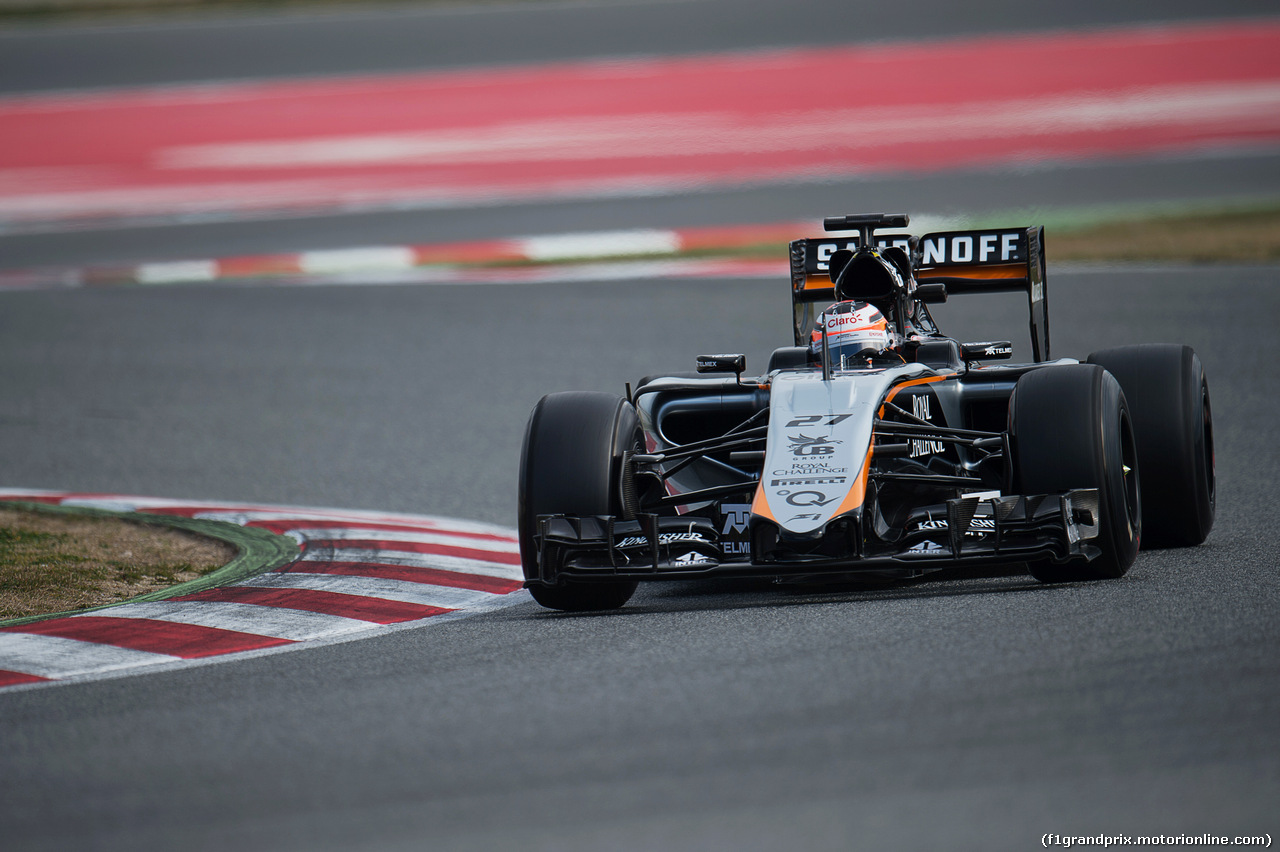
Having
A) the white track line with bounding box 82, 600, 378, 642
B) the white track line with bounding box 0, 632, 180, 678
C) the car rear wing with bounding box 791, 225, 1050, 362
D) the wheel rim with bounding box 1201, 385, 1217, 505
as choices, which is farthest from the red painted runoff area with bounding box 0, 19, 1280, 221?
the white track line with bounding box 0, 632, 180, 678

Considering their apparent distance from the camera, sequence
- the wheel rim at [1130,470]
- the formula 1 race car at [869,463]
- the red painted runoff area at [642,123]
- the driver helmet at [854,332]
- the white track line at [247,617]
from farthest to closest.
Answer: the red painted runoff area at [642,123], the driver helmet at [854,332], the wheel rim at [1130,470], the white track line at [247,617], the formula 1 race car at [869,463]

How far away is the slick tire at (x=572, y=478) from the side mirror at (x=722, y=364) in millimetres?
868

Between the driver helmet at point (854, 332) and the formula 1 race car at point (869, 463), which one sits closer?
the formula 1 race car at point (869, 463)

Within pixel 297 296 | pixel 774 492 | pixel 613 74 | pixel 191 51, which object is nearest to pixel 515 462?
pixel 774 492

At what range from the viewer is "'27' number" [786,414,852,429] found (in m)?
6.44

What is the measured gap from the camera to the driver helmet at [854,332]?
7316mm

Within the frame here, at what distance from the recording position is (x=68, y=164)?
2403 cm

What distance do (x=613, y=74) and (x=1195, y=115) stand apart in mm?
8999

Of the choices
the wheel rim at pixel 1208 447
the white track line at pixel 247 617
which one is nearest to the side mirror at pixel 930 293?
the wheel rim at pixel 1208 447

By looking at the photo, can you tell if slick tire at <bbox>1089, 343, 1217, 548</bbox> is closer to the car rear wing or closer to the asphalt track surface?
the asphalt track surface

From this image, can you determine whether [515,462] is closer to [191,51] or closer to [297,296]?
[297,296]

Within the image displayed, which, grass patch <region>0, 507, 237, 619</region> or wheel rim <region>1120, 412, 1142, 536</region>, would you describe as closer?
wheel rim <region>1120, 412, 1142, 536</region>

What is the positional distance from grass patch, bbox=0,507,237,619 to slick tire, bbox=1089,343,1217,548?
4.32 m

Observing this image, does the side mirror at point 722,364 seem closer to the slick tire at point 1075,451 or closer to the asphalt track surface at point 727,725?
the asphalt track surface at point 727,725
